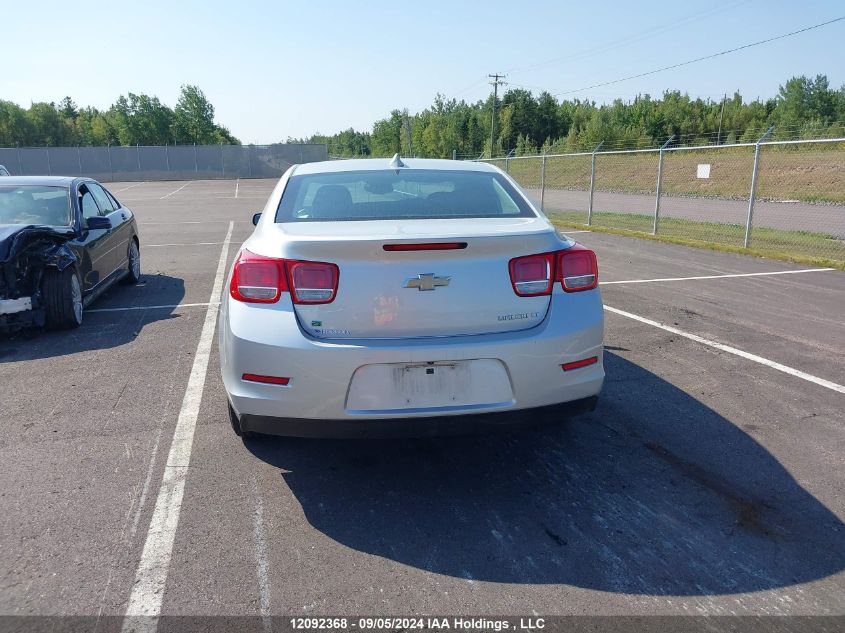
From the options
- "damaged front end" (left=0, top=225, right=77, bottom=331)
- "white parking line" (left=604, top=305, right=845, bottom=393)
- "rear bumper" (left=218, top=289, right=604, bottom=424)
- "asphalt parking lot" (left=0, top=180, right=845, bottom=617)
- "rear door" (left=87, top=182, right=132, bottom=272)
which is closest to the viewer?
"asphalt parking lot" (left=0, top=180, right=845, bottom=617)

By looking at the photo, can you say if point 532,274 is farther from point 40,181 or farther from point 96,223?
point 40,181

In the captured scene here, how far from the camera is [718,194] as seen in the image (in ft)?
115

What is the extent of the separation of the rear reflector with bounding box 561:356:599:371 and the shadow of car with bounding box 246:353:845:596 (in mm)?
628

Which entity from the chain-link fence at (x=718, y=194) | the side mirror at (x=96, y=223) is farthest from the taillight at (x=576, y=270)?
the chain-link fence at (x=718, y=194)

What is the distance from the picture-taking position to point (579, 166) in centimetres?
5122

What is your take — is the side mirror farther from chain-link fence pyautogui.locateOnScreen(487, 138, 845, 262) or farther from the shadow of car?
chain-link fence pyautogui.locateOnScreen(487, 138, 845, 262)

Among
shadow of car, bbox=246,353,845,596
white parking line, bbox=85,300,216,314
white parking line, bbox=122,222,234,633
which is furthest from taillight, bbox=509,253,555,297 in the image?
white parking line, bbox=85,300,216,314

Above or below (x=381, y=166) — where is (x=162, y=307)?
below

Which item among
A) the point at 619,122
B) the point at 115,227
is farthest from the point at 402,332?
the point at 619,122

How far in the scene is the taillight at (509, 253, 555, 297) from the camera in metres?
3.06

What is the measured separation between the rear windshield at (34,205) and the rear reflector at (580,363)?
6067 millimetres

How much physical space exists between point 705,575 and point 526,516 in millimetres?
782

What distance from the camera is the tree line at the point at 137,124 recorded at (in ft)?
318

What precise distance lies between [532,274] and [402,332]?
0.71 m
